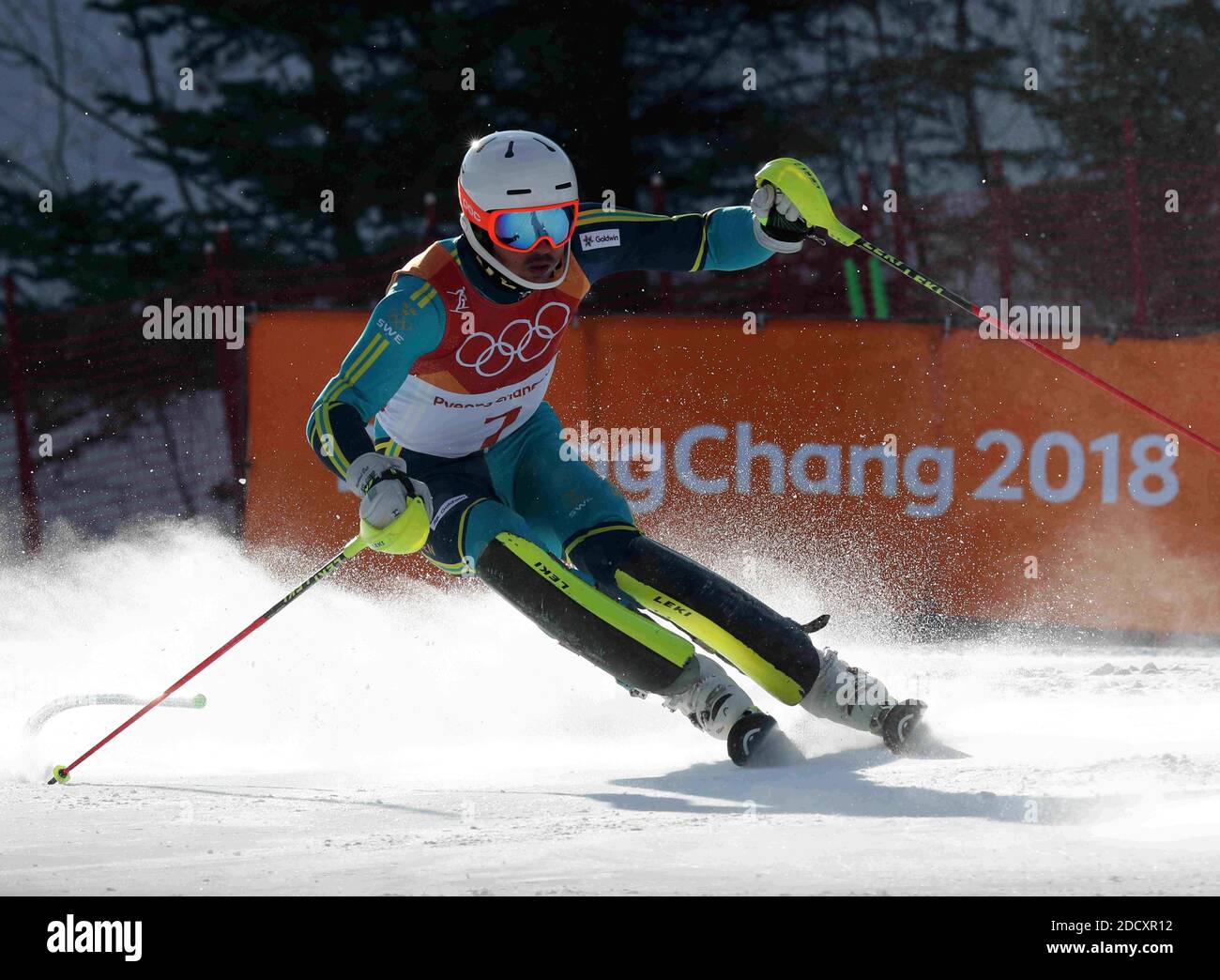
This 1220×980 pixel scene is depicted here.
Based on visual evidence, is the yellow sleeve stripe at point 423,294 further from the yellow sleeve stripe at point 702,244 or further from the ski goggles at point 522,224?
the yellow sleeve stripe at point 702,244

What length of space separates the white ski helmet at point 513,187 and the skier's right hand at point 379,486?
29.3 inches

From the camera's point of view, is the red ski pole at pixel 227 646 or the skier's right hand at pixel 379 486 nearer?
the skier's right hand at pixel 379 486

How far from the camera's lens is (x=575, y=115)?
11922mm

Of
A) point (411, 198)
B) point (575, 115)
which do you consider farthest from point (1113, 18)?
point (411, 198)

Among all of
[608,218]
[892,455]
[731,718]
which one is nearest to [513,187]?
[608,218]

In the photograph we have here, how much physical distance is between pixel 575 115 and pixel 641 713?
680 cm

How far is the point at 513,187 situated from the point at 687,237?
0.78 m

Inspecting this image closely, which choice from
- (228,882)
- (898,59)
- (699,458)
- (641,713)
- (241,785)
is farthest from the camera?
(898,59)

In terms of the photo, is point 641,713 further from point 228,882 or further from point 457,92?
point 457,92

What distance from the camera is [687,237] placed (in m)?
5.61

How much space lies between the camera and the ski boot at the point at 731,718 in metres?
4.84
